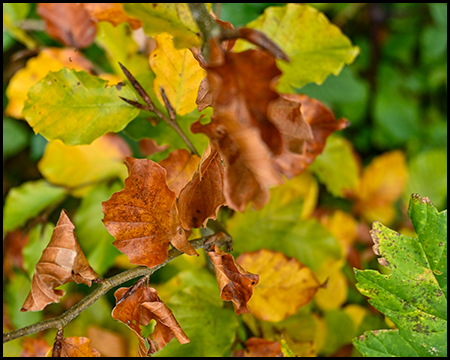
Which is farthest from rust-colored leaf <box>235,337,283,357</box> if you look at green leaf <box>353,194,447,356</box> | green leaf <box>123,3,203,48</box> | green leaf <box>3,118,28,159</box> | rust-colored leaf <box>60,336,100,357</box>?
green leaf <box>3,118,28,159</box>

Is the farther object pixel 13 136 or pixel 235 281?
pixel 13 136

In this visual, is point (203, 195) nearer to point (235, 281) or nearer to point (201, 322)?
point (235, 281)

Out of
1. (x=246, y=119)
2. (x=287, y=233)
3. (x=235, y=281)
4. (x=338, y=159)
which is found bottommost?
(x=287, y=233)

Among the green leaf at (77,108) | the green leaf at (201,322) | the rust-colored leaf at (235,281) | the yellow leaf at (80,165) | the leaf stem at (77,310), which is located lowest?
the yellow leaf at (80,165)

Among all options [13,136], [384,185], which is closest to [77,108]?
[13,136]

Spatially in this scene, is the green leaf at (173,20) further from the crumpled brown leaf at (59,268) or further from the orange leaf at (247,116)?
the crumpled brown leaf at (59,268)

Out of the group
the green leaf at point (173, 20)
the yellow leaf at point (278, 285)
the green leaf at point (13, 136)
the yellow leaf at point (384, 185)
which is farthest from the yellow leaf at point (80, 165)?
the yellow leaf at point (384, 185)

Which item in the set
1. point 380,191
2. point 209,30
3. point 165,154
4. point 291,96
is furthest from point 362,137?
point 209,30
